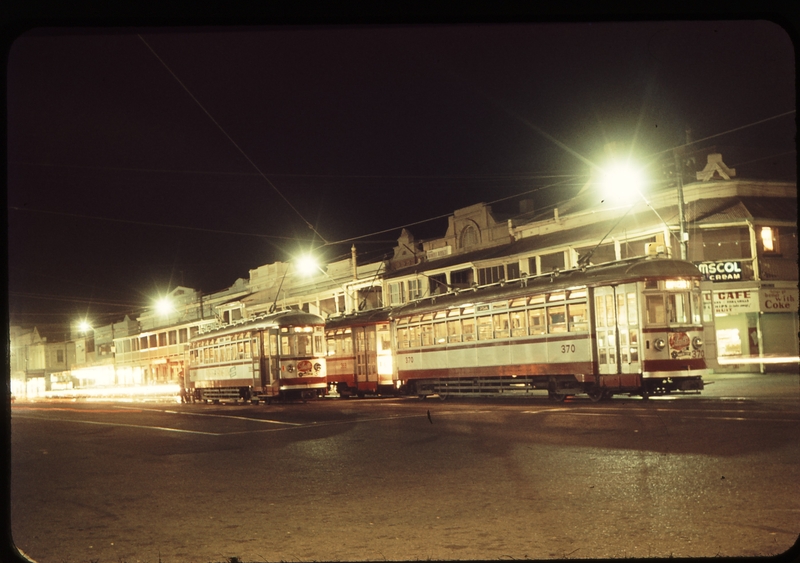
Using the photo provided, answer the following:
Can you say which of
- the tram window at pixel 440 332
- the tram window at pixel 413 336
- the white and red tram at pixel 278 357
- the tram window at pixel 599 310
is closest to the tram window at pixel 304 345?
the white and red tram at pixel 278 357

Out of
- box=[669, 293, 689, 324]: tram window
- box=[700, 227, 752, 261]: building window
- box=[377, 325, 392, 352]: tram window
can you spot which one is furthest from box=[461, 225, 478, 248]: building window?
box=[669, 293, 689, 324]: tram window

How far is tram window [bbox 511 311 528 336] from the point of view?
2141cm

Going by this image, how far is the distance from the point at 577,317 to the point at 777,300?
1413 cm

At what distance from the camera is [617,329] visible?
1897 centimetres

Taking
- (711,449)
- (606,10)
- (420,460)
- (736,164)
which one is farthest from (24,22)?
(736,164)

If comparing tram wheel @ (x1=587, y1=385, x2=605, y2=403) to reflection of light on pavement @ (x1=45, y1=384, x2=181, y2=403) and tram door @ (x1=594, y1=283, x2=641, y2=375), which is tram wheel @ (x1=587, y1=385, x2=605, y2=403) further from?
reflection of light on pavement @ (x1=45, y1=384, x2=181, y2=403)

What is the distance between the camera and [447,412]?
61.4 feet

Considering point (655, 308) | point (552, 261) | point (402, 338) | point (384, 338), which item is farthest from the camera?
point (552, 261)

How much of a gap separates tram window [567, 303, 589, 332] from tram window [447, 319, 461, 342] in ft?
15.8

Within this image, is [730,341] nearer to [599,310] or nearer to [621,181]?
[621,181]

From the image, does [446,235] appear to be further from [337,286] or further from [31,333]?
[31,333]

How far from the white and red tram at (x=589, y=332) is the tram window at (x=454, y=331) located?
0.36ft

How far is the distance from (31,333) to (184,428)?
217 ft

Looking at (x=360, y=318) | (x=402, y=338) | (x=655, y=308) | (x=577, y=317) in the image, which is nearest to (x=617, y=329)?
(x=655, y=308)
